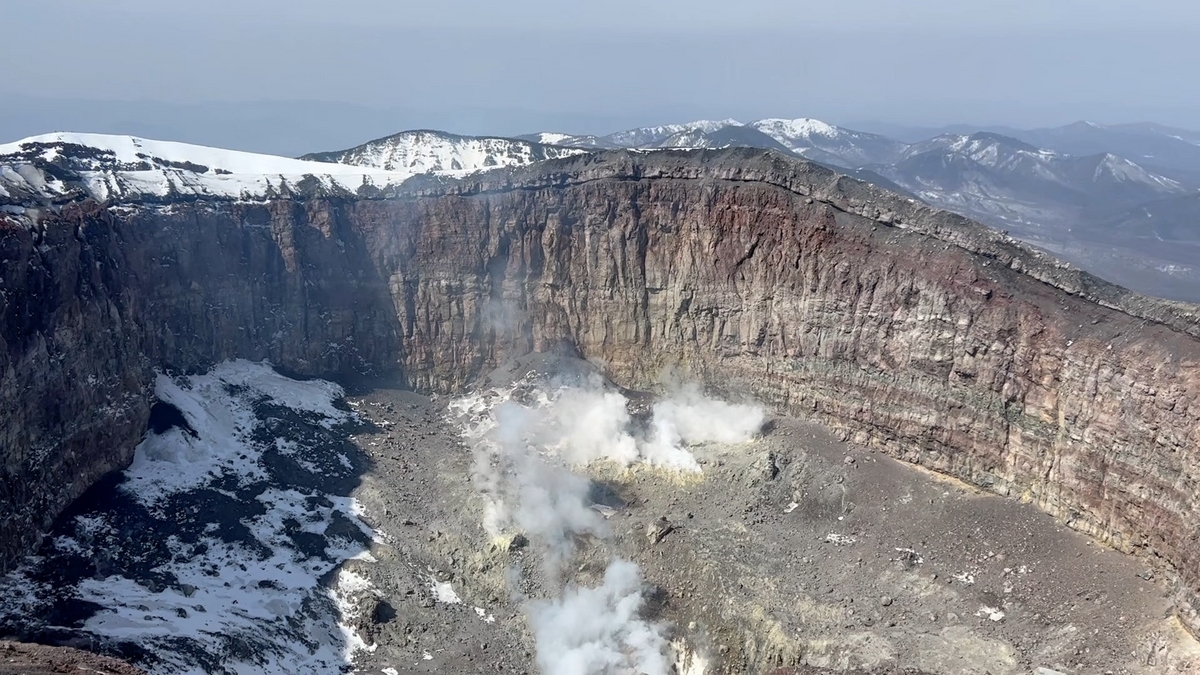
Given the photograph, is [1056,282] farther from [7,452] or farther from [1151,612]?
[7,452]

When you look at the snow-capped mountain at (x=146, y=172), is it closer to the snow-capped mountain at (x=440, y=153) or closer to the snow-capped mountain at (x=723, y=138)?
the snow-capped mountain at (x=440, y=153)

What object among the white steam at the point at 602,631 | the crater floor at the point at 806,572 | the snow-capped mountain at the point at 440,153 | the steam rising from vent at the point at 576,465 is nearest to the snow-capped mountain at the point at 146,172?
the snow-capped mountain at the point at 440,153

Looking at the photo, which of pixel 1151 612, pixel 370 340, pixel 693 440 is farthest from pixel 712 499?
pixel 370 340

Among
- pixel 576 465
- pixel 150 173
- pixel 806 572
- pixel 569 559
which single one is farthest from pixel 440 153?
pixel 806 572

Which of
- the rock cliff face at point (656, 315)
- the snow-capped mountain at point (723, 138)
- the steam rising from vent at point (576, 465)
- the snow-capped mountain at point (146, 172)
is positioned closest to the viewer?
the rock cliff face at point (656, 315)

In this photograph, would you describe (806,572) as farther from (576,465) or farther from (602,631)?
(576,465)
